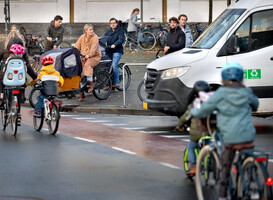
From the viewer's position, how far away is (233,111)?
7.08 meters

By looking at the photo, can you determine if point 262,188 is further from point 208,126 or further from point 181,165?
point 181,165

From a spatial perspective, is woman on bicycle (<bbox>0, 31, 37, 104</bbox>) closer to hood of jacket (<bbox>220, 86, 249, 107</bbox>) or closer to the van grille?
the van grille

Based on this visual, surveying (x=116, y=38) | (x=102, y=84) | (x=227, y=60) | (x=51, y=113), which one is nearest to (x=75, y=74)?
(x=102, y=84)

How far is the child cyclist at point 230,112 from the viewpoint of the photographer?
278 inches

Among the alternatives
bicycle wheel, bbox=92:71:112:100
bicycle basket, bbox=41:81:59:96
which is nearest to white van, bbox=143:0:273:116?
bicycle basket, bbox=41:81:59:96

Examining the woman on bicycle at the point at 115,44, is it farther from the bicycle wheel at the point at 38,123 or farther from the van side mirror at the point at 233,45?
the van side mirror at the point at 233,45

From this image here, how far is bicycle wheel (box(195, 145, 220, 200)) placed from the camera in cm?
742

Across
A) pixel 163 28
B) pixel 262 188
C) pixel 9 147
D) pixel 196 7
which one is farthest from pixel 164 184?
pixel 196 7

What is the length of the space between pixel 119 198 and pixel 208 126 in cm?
150

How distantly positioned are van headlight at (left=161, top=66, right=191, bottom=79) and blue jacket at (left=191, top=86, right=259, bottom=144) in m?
6.63

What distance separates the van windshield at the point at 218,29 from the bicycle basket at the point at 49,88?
2748 mm

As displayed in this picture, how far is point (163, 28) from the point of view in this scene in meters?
32.7

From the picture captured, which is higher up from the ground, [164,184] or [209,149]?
[209,149]

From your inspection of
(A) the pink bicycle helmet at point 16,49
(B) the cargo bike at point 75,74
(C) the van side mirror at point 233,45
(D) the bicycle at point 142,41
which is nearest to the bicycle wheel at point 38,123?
(A) the pink bicycle helmet at point 16,49
